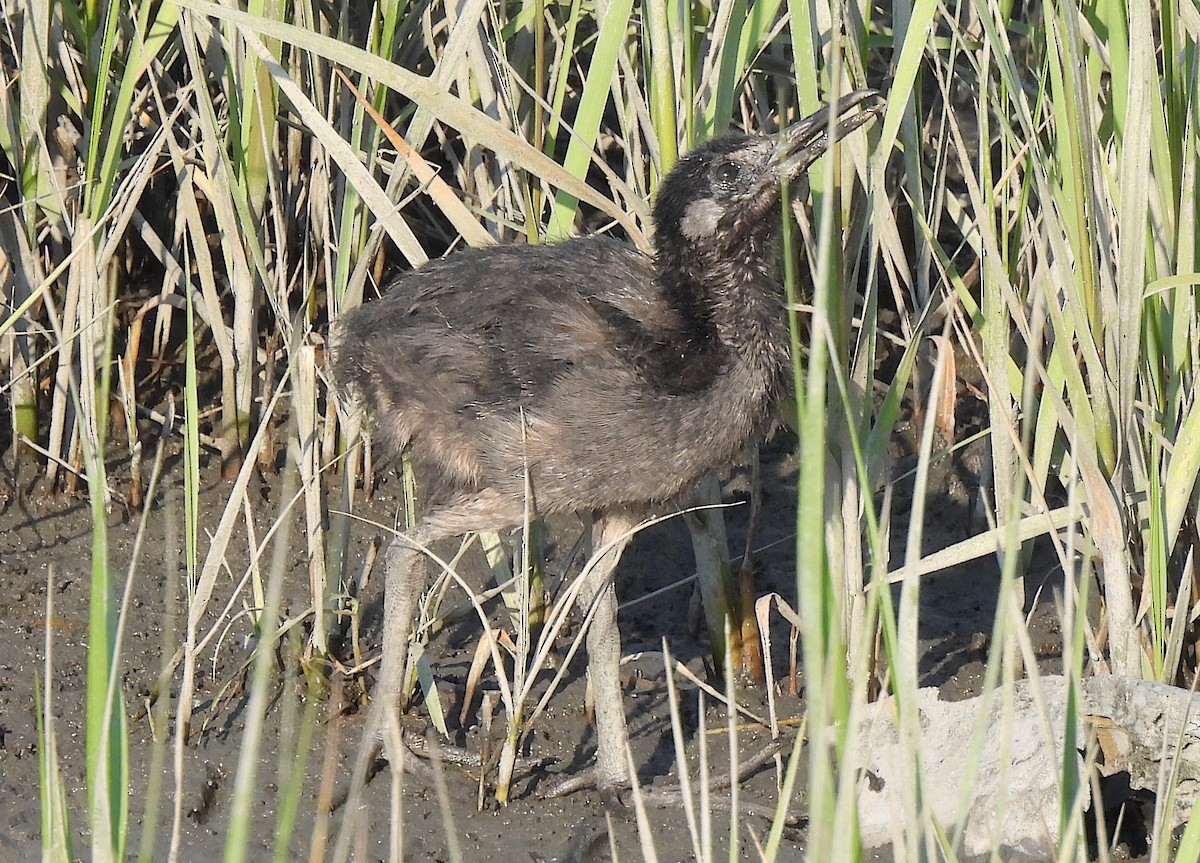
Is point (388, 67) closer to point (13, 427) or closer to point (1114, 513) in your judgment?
point (1114, 513)

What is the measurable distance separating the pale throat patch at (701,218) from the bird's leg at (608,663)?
70cm

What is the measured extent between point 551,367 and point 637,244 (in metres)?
0.67

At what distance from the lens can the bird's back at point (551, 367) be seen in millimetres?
3465

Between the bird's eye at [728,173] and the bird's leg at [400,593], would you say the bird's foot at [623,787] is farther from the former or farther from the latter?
the bird's eye at [728,173]

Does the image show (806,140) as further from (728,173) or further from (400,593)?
(400,593)

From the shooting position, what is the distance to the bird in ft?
11.4

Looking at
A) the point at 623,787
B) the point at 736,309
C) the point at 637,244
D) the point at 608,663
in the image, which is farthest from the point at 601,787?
the point at 637,244

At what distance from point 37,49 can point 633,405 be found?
206cm

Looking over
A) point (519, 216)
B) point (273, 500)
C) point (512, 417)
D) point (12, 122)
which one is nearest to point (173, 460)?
point (273, 500)

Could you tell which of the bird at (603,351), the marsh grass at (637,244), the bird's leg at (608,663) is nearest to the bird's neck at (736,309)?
the bird at (603,351)

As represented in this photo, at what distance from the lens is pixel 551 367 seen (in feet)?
11.4

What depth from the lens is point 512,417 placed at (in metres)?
3.51

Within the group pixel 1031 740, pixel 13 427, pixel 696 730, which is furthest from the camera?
pixel 13 427

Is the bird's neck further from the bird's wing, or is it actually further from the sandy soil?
the sandy soil
